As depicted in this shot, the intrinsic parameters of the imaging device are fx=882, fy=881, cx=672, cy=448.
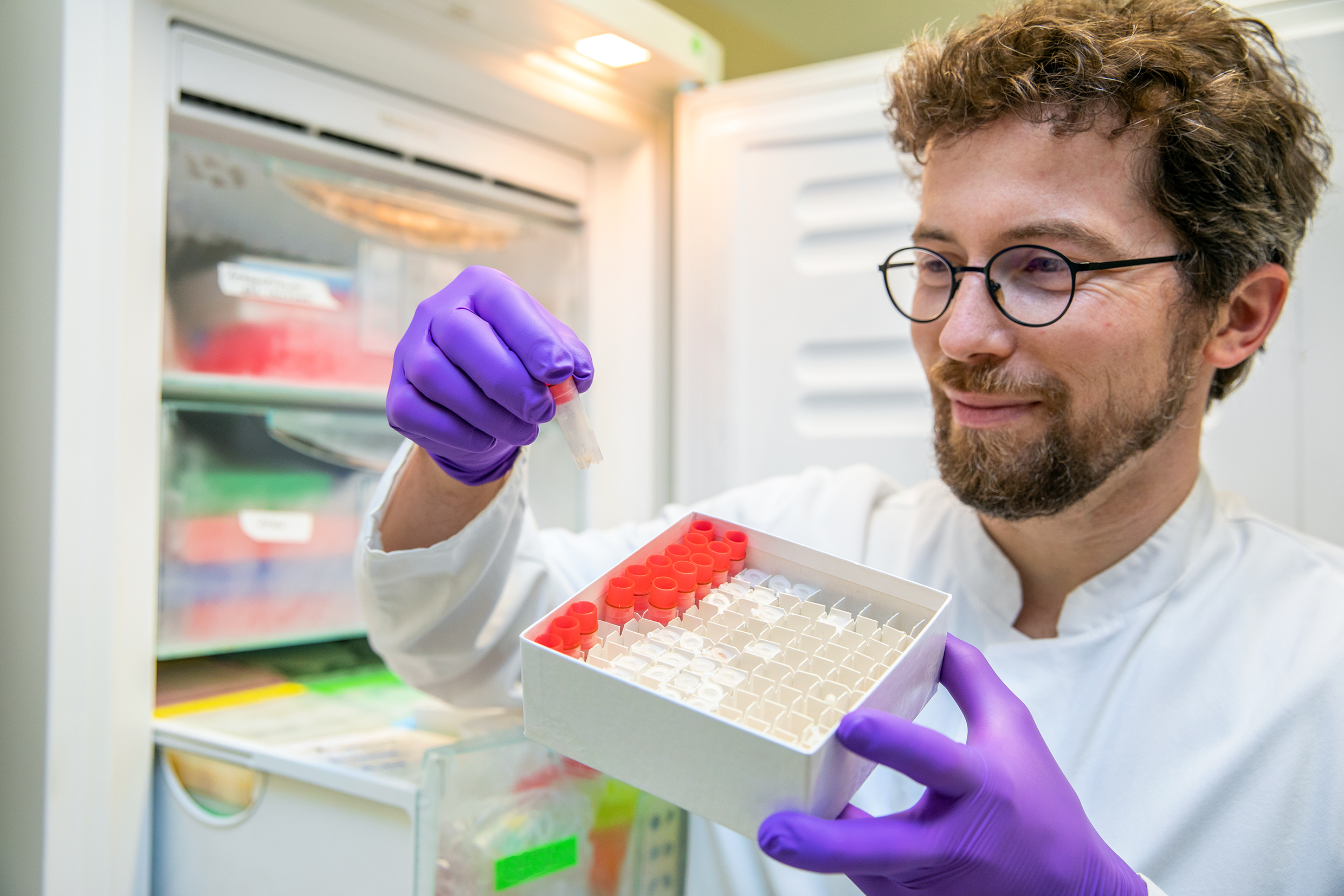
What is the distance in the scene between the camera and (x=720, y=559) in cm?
73

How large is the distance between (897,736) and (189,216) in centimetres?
106

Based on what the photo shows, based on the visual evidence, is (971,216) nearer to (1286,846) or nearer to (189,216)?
(1286,846)

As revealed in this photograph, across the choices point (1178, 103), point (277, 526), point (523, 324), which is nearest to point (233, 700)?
point (277, 526)

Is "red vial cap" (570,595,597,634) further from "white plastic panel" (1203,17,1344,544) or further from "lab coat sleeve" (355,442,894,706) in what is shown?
"white plastic panel" (1203,17,1344,544)

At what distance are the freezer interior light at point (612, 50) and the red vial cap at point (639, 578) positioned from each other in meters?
0.87

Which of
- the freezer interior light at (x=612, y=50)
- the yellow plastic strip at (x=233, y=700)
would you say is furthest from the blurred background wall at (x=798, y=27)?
the yellow plastic strip at (x=233, y=700)

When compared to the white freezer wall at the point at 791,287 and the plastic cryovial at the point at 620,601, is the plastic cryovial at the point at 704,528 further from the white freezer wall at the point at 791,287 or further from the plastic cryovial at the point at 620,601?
the white freezer wall at the point at 791,287

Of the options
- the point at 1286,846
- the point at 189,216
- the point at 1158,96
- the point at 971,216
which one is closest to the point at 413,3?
the point at 189,216

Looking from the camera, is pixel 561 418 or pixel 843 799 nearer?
pixel 843 799

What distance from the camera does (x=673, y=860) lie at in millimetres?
1100

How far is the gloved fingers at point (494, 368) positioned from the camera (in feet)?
2.42

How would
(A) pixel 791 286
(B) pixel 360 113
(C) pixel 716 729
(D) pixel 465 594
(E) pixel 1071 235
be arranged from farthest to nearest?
1. (A) pixel 791 286
2. (B) pixel 360 113
3. (D) pixel 465 594
4. (E) pixel 1071 235
5. (C) pixel 716 729

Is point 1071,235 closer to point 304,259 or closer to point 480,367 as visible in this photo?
point 480,367

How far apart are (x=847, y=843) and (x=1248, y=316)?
0.82m
